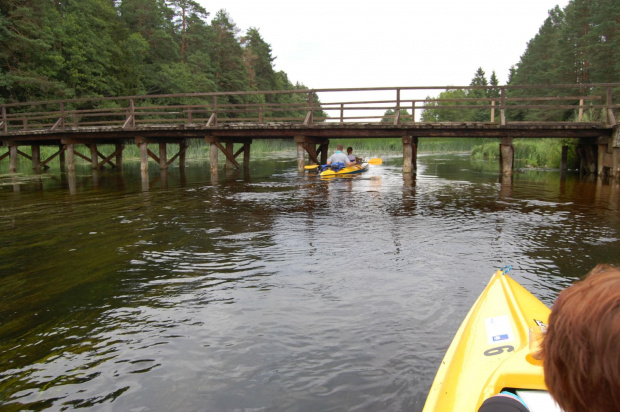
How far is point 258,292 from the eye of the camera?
5219 mm

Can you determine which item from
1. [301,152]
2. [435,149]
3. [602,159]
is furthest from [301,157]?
[435,149]

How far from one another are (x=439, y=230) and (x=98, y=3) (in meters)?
44.7

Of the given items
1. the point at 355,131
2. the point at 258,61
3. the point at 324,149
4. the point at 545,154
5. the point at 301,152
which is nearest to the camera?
the point at 355,131

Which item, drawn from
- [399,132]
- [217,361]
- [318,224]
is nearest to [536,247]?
[318,224]

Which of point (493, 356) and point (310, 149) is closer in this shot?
point (493, 356)

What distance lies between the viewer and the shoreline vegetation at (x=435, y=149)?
23797mm

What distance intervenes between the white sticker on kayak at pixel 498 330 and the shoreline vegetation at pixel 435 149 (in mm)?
21015

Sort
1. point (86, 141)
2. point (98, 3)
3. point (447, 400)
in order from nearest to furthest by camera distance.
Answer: point (447, 400) < point (86, 141) < point (98, 3)

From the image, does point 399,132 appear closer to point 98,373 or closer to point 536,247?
point 536,247

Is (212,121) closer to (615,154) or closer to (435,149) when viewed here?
(615,154)

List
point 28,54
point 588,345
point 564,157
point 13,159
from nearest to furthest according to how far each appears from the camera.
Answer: point 588,345, point 564,157, point 13,159, point 28,54

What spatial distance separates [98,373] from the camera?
3578mm

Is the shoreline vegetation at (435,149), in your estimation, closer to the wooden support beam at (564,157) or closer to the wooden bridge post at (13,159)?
the wooden support beam at (564,157)

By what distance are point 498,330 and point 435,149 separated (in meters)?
45.1
